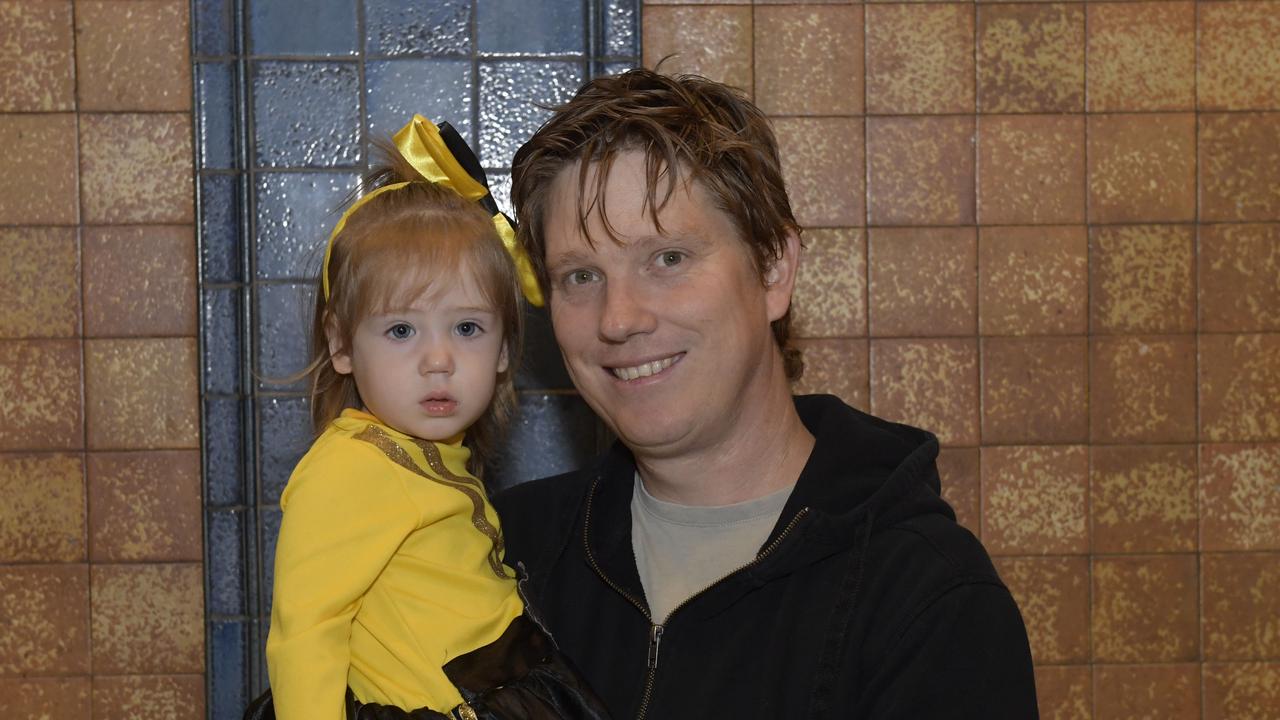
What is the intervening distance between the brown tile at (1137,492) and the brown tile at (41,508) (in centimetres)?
220

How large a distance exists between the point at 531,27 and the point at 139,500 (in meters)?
1.30

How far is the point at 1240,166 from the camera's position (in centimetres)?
259

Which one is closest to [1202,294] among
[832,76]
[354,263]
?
[832,76]

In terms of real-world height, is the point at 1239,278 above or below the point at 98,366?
above

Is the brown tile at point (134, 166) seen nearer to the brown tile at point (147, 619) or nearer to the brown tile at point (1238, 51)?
the brown tile at point (147, 619)

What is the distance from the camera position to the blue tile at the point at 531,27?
8.17 ft

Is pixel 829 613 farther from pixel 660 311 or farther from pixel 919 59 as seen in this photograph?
pixel 919 59

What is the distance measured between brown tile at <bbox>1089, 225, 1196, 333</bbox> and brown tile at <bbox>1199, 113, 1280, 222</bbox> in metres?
0.10

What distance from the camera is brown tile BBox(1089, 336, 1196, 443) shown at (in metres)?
2.60

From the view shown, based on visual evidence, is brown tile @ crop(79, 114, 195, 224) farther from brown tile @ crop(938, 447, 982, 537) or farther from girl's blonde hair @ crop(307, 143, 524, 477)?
brown tile @ crop(938, 447, 982, 537)

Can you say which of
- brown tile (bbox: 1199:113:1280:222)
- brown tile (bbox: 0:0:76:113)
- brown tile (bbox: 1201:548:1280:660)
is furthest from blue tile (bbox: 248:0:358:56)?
brown tile (bbox: 1201:548:1280:660)

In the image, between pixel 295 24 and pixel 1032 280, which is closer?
pixel 295 24

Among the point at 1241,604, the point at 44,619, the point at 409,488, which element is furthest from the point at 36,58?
the point at 1241,604

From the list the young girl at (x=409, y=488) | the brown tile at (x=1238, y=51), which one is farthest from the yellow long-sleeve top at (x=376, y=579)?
the brown tile at (x=1238, y=51)
